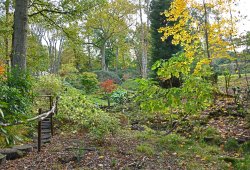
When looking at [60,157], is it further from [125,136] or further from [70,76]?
[70,76]

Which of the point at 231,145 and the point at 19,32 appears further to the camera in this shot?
the point at 19,32

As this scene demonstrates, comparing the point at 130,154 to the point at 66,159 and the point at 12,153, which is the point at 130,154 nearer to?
the point at 66,159

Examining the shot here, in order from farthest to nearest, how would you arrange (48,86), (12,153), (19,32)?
(48,86) < (19,32) < (12,153)

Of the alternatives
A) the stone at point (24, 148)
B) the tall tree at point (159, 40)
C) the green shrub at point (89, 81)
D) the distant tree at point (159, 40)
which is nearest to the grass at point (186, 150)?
the stone at point (24, 148)

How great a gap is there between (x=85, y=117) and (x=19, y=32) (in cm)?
338

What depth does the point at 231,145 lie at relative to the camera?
543 centimetres

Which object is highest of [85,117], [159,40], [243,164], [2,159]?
[159,40]

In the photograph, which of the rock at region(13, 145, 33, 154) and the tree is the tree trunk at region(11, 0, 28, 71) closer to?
the rock at region(13, 145, 33, 154)

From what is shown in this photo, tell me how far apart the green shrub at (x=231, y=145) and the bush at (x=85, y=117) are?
2.73 metres

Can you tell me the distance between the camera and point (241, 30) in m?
9.34

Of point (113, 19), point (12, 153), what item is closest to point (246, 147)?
point (12, 153)

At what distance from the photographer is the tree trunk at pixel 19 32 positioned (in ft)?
22.3

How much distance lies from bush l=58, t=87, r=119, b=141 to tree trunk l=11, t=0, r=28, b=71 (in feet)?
7.73

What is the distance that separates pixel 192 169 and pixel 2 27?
7.69 metres
